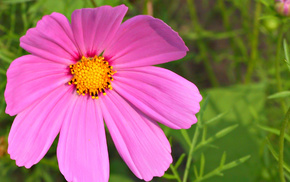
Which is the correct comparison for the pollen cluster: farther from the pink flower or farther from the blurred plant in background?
the blurred plant in background

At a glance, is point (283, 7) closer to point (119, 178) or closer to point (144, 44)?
point (144, 44)

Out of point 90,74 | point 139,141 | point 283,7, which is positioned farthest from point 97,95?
point 283,7

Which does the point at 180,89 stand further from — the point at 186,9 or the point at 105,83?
the point at 186,9

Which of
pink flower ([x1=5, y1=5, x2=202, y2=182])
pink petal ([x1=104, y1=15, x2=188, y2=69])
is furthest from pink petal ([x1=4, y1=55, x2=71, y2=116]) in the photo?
pink petal ([x1=104, y1=15, x2=188, y2=69])

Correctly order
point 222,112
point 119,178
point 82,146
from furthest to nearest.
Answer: point 119,178
point 222,112
point 82,146

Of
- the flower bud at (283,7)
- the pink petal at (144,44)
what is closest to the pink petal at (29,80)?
the pink petal at (144,44)

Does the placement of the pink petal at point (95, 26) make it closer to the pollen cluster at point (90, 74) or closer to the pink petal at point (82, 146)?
the pollen cluster at point (90, 74)
